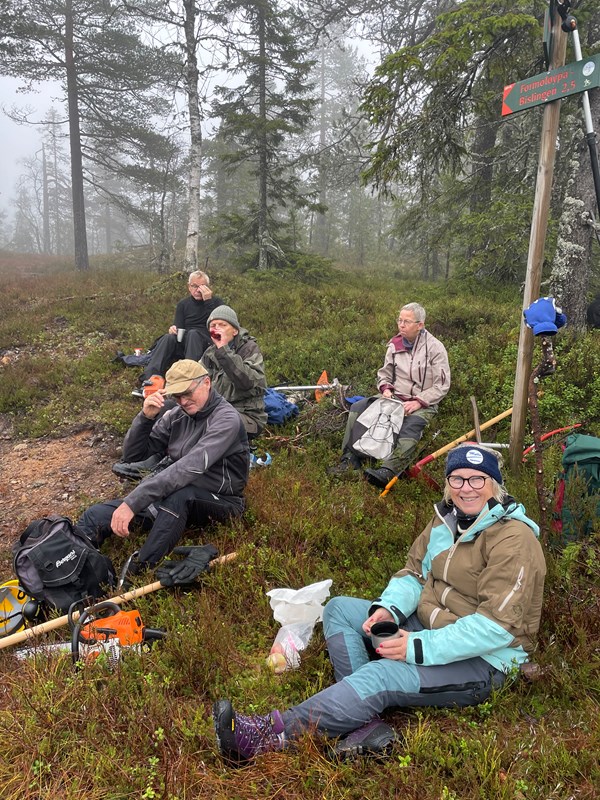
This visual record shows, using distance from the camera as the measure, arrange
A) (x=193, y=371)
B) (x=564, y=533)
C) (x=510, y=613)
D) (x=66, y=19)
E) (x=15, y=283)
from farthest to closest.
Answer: (x=66, y=19)
(x=15, y=283)
(x=193, y=371)
(x=564, y=533)
(x=510, y=613)

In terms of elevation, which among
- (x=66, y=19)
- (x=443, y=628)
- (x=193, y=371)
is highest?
(x=66, y=19)

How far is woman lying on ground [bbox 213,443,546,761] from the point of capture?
2.46m

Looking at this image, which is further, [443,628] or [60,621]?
[60,621]

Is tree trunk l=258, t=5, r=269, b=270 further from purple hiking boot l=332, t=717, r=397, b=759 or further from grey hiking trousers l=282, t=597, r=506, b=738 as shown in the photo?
purple hiking boot l=332, t=717, r=397, b=759

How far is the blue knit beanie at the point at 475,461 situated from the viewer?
2803 millimetres

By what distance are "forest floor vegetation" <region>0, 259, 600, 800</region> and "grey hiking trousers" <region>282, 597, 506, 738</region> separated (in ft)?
0.29

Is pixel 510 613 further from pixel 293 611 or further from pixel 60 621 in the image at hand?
pixel 60 621

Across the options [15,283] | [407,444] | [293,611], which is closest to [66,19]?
[15,283]

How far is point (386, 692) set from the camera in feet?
8.37

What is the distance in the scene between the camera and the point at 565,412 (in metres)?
6.10

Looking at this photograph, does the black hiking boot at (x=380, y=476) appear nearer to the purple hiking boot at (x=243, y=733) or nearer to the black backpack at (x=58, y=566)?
the black backpack at (x=58, y=566)

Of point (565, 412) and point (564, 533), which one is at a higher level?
point (565, 412)

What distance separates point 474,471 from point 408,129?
21.7 feet

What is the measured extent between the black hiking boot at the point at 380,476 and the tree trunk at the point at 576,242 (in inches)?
175
